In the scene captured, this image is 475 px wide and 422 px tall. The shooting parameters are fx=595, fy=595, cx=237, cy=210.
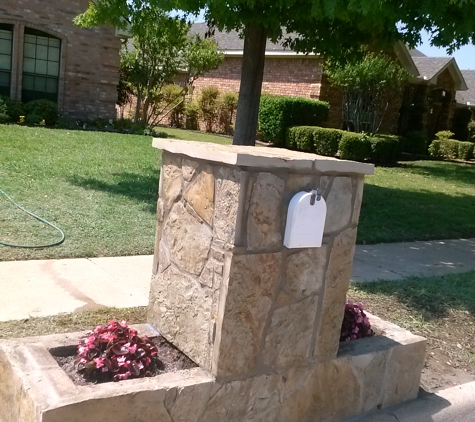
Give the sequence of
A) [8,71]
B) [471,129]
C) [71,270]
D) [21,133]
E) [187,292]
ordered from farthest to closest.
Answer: [471,129] → [8,71] → [21,133] → [71,270] → [187,292]

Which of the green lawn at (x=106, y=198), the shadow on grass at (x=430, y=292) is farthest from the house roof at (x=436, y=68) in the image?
the shadow on grass at (x=430, y=292)

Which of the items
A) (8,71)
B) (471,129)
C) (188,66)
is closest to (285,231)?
(8,71)

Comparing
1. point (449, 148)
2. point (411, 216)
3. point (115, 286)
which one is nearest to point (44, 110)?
point (411, 216)

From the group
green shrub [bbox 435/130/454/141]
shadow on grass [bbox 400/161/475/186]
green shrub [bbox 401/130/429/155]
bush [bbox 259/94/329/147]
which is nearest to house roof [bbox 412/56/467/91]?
green shrub [bbox 435/130/454/141]

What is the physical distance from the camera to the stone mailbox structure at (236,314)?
290 cm

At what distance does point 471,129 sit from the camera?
2716 cm

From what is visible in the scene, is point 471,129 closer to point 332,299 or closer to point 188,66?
point 188,66

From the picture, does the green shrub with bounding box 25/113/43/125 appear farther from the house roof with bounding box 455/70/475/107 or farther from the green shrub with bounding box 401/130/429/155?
the house roof with bounding box 455/70/475/107

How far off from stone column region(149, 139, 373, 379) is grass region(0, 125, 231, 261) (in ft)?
9.14

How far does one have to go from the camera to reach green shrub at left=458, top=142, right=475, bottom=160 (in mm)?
24281

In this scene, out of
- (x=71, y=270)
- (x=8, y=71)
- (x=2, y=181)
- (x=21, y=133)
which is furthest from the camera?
(x=8, y=71)

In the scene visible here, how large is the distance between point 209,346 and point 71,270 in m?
2.72

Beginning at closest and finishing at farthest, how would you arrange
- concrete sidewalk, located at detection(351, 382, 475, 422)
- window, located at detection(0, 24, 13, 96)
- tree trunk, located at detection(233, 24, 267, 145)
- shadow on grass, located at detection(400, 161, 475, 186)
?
concrete sidewalk, located at detection(351, 382, 475, 422) < tree trunk, located at detection(233, 24, 267, 145) < window, located at detection(0, 24, 13, 96) < shadow on grass, located at detection(400, 161, 475, 186)

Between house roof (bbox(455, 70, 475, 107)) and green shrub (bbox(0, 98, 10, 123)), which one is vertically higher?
house roof (bbox(455, 70, 475, 107))
